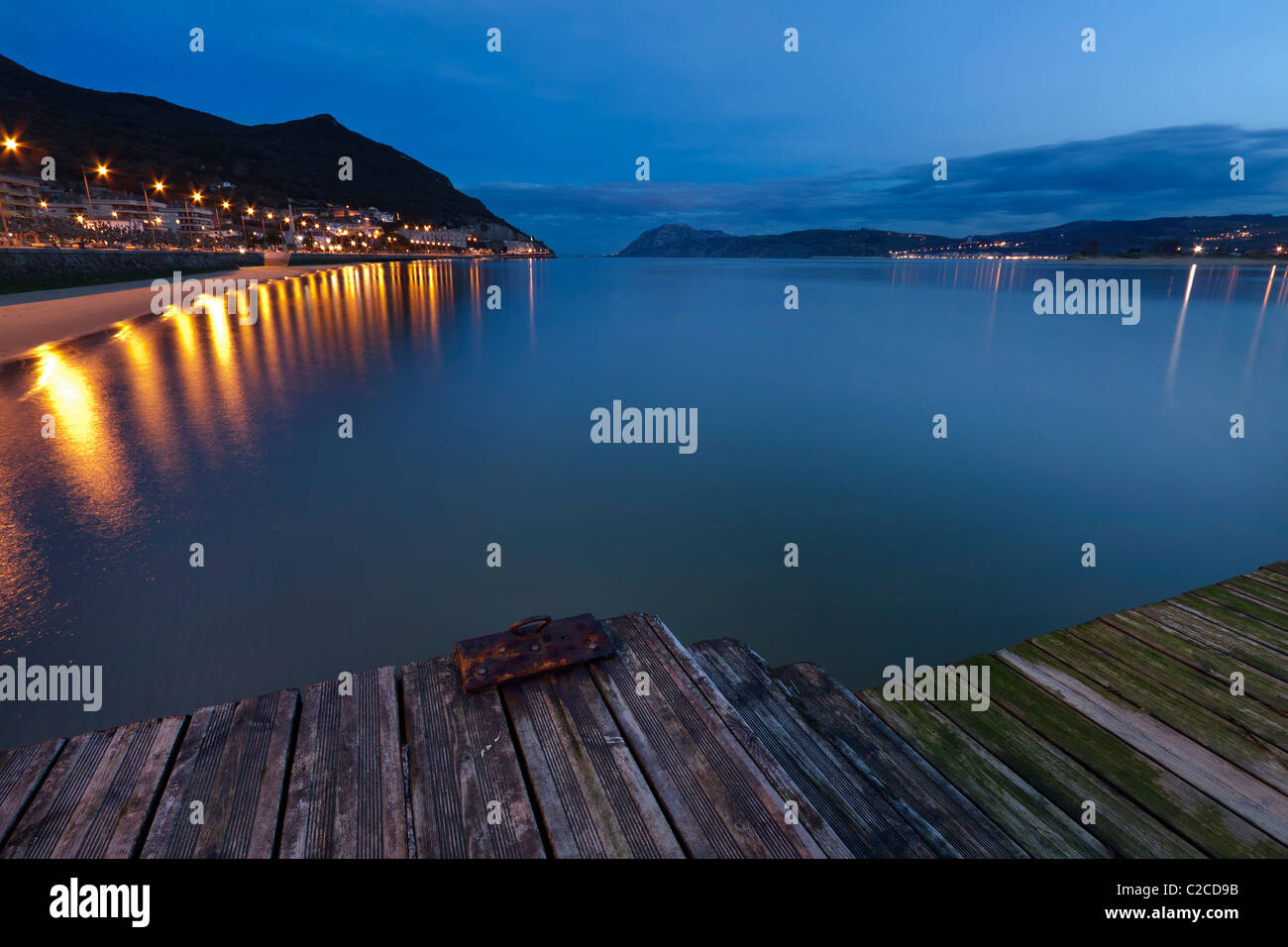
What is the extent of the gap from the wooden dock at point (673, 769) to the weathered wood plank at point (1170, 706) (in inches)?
0.7

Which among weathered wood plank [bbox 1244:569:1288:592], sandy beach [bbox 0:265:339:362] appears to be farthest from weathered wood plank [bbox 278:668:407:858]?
sandy beach [bbox 0:265:339:362]

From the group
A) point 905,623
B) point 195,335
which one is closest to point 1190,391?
point 905,623

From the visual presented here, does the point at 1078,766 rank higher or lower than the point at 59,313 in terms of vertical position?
lower

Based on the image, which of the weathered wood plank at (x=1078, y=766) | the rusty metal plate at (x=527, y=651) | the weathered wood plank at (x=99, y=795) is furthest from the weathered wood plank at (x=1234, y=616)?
the weathered wood plank at (x=99, y=795)

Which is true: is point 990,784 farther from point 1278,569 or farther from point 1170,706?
point 1278,569

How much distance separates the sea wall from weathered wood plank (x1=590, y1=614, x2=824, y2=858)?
58.0 meters

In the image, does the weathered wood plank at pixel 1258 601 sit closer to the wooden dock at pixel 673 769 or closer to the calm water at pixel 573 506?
the wooden dock at pixel 673 769

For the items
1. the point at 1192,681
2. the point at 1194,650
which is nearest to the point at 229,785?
the point at 1192,681

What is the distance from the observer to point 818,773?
3.37 meters

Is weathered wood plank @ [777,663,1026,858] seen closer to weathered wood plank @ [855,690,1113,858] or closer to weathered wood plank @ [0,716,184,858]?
weathered wood plank @ [855,690,1113,858]

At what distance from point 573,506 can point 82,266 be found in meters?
68.5

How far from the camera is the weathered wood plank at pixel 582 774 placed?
2.31m

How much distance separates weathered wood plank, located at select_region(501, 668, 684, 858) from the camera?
7.58 feet
